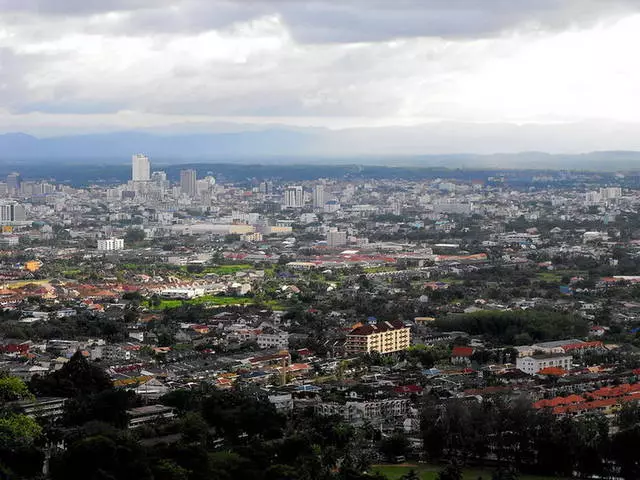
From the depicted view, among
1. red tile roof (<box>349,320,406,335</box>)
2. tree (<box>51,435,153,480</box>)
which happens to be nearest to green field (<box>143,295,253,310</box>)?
red tile roof (<box>349,320,406,335</box>)

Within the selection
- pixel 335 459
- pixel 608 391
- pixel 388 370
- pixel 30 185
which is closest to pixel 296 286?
pixel 388 370

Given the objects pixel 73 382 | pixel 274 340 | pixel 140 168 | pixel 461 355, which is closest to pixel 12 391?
pixel 73 382

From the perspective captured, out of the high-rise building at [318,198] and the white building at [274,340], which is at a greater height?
the white building at [274,340]

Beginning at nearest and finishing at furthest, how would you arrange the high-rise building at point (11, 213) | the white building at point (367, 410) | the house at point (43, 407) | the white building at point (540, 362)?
the house at point (43, 407)
the white building at point (367, 410)
the white building at point (540, 362)
the high-rise building at point (11, 213)

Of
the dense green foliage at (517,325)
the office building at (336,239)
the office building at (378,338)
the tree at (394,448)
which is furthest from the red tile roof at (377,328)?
the office building at (336,239)

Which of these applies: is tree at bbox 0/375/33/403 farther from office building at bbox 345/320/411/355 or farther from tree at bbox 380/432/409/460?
office building at bbox 345/320/411/355

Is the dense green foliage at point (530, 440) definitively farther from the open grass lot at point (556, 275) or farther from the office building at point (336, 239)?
the office building at point (336, 239)
